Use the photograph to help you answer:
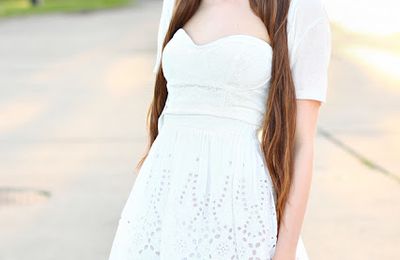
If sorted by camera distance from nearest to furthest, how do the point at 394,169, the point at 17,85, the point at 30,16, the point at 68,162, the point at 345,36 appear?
1. the point at 394,169
2. the point at 68,162
3. the point at 17,85
4. the point at 345,36
5. the point at 30,16

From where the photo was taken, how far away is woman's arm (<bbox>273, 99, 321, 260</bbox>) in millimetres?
2416

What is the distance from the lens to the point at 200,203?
2.42 m

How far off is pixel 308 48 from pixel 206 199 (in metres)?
0.43

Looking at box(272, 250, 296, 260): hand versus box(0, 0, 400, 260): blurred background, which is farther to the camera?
box(0, 0, 400, 260): blurred background

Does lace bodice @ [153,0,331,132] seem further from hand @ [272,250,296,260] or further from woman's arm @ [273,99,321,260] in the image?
hand @ [272,250,296,260]

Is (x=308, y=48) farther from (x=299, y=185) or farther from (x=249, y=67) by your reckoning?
(x=299, y=185)

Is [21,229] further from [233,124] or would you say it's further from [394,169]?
[233,124]

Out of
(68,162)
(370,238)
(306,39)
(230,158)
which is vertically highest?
(306,39)

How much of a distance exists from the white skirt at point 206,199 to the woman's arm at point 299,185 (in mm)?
29

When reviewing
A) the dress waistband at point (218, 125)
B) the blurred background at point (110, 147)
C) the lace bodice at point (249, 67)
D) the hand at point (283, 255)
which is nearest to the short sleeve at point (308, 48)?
the lace bodice at point (249, 67)

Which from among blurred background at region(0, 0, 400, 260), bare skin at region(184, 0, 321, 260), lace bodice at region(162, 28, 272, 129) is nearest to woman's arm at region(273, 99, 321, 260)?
bare skin at region(184, 0, 321, 260)

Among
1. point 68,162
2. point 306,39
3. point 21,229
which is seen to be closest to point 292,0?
point 306,39

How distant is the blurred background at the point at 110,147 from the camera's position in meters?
5.79

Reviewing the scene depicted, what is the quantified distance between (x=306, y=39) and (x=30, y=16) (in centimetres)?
2517
